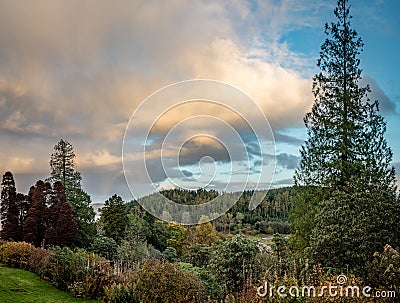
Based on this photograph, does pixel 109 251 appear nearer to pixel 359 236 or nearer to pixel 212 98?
pixel 212 98

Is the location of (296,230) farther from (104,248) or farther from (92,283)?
(104,248)

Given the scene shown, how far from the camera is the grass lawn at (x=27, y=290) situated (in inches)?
446

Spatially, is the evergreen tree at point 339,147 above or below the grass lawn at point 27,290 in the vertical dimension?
above

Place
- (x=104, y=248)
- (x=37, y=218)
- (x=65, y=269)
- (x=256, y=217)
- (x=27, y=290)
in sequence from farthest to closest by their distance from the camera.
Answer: (x=256, y=217)
(x=104, y=248)
(x=37, y=218)
(x=65, y=269)
(x=27, y=290)

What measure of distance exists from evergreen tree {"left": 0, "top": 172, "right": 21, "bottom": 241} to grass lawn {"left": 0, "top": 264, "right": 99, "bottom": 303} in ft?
23.3

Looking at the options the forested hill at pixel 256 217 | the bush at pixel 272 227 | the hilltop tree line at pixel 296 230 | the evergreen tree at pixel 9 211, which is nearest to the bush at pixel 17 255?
the hilltop tree line at pixel 296 230

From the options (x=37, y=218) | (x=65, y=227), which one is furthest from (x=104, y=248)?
(x=37, y=218)

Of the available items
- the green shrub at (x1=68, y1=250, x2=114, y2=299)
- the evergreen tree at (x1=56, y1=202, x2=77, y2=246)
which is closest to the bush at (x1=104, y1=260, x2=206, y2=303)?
the green shrub at (x1=68, y1=250, x2=114, y2=299)

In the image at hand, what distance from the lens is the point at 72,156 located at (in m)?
24.7

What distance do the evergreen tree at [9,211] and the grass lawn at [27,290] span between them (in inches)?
280

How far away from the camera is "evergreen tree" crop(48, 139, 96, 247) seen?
2338cm

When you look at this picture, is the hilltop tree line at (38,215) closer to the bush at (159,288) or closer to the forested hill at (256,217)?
the bush at (159,288)

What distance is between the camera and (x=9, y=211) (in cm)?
2153

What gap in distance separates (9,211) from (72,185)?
3.99 metres
